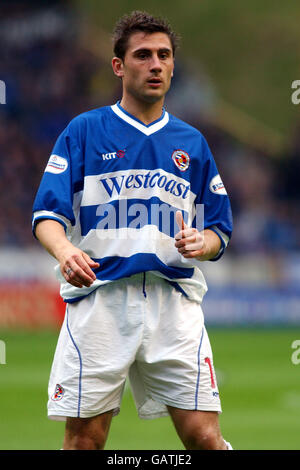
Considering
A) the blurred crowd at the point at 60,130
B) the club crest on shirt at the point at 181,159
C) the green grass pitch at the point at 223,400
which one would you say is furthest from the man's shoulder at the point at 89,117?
the blurred crowd at the point at 60,130

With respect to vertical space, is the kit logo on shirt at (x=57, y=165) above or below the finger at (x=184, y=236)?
above

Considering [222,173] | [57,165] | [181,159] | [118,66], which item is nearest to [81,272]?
[57,165]

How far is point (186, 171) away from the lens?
179 inches

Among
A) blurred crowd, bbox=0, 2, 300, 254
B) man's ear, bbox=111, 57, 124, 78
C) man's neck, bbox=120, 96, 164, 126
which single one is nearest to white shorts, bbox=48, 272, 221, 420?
man's neck, bbox=120, 96, 164, 126

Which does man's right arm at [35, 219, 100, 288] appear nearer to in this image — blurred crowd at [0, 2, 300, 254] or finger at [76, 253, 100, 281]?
finger at [76, 253, 100, 281]

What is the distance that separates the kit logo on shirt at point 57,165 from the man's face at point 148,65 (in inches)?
20.1

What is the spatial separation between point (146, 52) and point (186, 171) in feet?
2.01

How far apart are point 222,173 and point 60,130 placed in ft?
15.3

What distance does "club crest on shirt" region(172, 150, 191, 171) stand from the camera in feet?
14.8

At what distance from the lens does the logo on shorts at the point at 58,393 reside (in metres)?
4.30

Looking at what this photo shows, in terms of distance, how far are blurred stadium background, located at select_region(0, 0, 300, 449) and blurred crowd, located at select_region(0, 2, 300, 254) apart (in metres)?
0.04

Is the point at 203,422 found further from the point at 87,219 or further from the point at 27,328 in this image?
the point at 27,328

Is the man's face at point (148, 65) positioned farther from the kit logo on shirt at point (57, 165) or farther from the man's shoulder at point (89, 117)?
the kit logo on shirt at point (57, 165)

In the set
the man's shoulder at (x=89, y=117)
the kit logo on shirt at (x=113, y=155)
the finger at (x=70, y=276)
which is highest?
the man's shoulder at (x=89, y=117)
